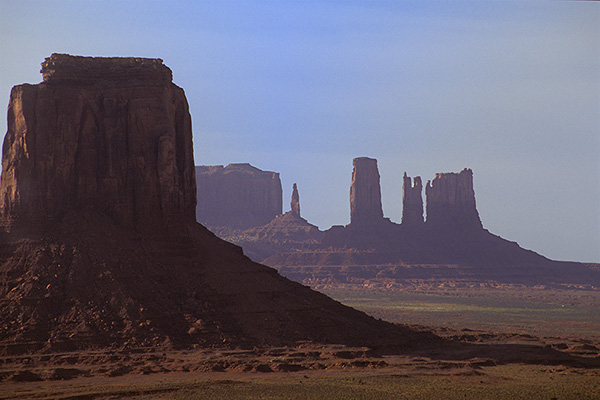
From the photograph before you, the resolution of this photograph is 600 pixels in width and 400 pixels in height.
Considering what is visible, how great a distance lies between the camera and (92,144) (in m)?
66.8

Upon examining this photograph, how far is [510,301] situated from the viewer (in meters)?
157

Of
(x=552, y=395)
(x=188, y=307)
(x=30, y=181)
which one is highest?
(x=30, y=181)

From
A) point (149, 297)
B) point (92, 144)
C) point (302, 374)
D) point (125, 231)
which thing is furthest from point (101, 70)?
point (302, 374)

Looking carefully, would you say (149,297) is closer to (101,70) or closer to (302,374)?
(302,374)

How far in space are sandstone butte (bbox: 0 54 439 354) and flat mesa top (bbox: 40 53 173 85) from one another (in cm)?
7

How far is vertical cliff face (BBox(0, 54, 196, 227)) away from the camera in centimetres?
6569

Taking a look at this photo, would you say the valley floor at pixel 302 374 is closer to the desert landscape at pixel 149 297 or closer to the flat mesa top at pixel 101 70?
the desert landscape at pixel 149 297

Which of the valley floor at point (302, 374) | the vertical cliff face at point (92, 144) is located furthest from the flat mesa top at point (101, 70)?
the valley floor at point (302, 374)

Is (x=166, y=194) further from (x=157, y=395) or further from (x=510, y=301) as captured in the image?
(x=510, y=301)

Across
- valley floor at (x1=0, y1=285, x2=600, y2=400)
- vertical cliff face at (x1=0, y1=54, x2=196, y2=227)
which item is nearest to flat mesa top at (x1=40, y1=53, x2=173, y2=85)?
vertical cliff face at (x1=0, y1=54, x2=196, y2=227)

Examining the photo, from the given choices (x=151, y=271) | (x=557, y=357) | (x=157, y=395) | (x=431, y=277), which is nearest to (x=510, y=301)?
(x=431, y=277)

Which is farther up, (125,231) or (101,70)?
(101,70)

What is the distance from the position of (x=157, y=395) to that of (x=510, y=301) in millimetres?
115373

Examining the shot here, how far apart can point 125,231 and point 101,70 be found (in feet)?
37.7
